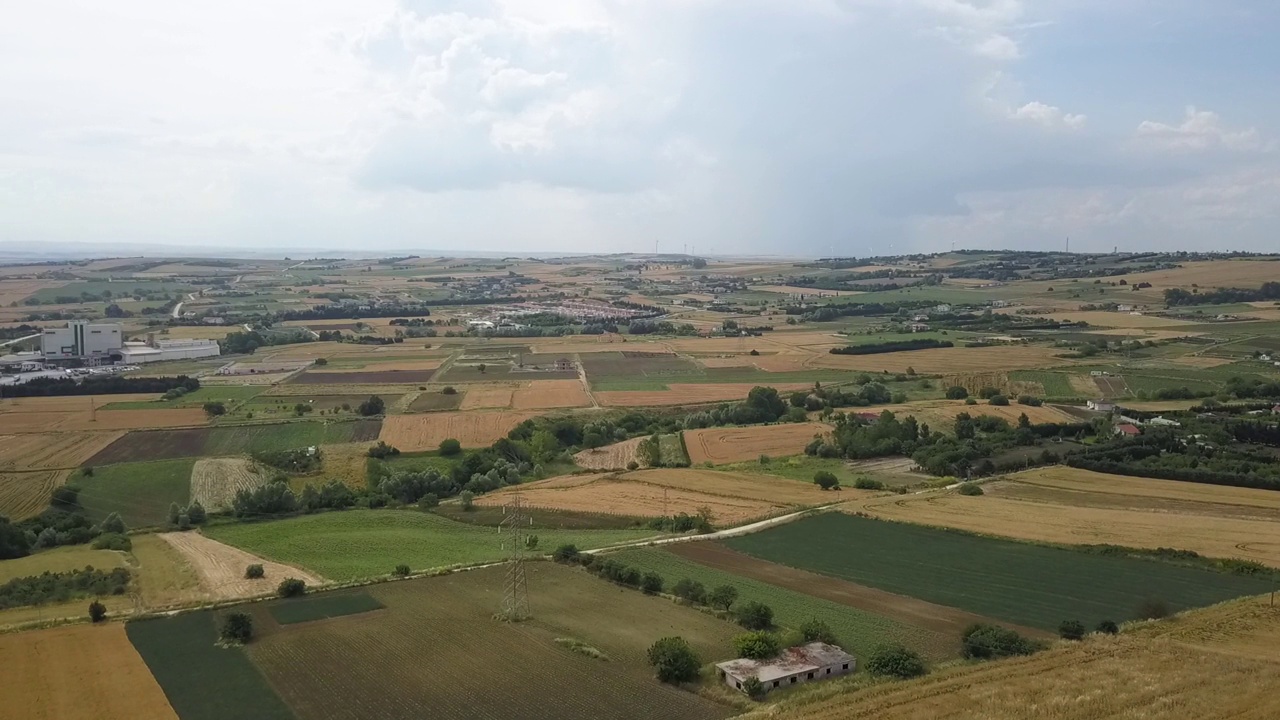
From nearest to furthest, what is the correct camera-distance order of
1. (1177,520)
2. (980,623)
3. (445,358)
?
(980,623)
(1177,520)
(445,358)

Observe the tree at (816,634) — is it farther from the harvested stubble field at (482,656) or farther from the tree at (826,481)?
the tree at (826,481)

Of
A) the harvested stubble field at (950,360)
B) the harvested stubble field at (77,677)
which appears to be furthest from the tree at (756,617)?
the harvested stubble field at (950,360)

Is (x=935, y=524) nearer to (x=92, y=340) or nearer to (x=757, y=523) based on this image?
(x=757, y=523)

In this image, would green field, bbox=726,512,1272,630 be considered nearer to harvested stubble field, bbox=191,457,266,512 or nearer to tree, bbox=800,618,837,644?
tree, bbox=800,618,837,644

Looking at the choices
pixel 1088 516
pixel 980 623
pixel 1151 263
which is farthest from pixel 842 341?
pixel 1151 263

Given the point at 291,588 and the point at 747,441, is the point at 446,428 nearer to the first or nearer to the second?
the point at 747,441

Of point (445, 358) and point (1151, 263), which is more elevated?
point (1151, 263)
